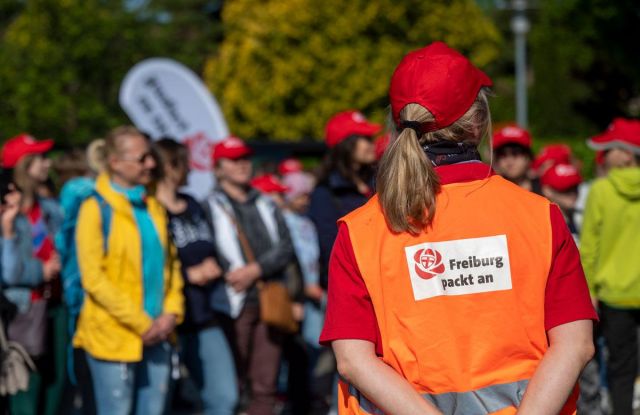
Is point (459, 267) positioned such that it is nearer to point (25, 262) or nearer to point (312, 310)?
point (25, 262)

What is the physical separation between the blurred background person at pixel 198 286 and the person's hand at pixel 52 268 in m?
0.90

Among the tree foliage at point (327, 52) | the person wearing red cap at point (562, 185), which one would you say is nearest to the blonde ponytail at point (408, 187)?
the person wearing red cap at point (562, 185)

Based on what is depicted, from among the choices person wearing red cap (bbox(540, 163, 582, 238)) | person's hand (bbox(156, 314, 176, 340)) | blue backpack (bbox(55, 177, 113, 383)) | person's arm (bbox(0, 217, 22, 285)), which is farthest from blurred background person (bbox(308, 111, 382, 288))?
person wearing red cap (bbox(540, 163, 582, 238))

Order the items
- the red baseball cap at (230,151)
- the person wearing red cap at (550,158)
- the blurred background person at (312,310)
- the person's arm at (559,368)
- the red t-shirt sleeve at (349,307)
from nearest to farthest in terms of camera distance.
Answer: the person's arm at (559,368) < the red t-shirt sleeve at (349,307) < the red baseball cap at (230,151) < the blurred background person at (312,310) < the person wearing red cap at (550,158)

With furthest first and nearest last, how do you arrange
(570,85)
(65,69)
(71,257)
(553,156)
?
(570,85)
(65,69)
(553,156)
(71,257)

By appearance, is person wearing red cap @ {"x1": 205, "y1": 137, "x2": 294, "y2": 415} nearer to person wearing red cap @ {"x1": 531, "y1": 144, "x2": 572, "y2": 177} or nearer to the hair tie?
person wearing red cap @ {"x1": 531, "y1": 144, "x2": 572, "y2": 177}

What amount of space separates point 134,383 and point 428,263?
330 cm

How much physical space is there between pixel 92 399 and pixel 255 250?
1707 mm

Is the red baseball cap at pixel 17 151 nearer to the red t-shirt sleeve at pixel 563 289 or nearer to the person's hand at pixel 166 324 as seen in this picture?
the person's hand at pixel 166 324

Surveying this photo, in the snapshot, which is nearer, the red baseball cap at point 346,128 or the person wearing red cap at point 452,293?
the person wearing red cap at point 452,293

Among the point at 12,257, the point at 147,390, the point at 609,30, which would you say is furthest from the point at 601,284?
the point at 609,30

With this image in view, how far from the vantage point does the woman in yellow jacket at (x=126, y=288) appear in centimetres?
557

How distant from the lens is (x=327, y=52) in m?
35.2

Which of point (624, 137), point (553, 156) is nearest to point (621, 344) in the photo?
point (624, 137)
